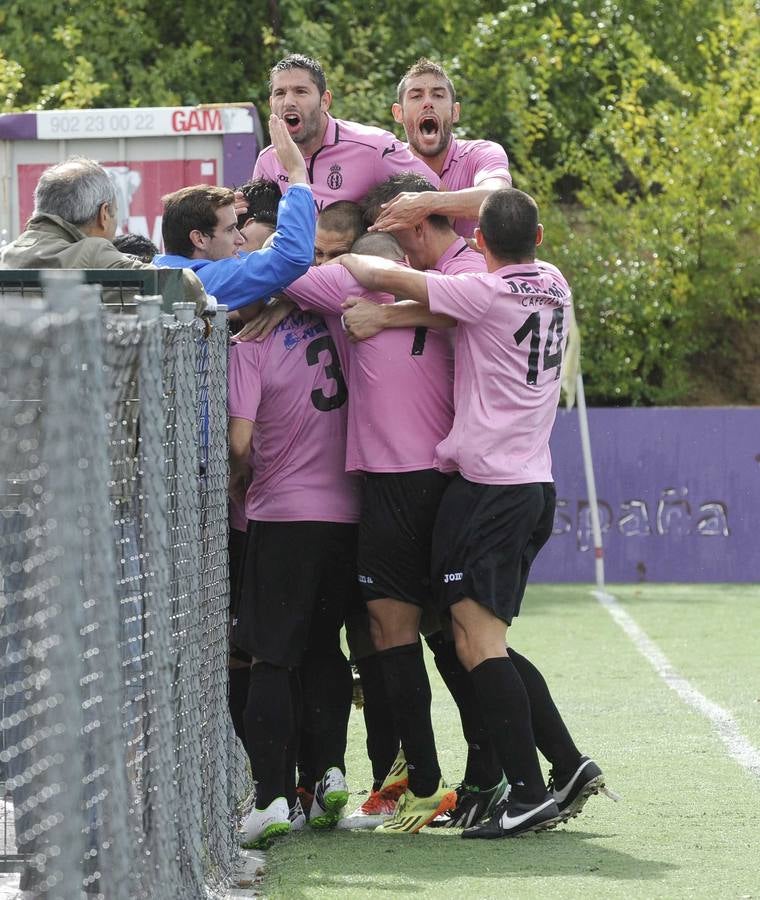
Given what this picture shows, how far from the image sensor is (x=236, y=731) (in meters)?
6.60

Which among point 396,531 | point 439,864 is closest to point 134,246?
point 396,531

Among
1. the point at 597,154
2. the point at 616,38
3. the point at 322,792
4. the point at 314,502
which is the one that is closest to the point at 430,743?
the point at 322,792

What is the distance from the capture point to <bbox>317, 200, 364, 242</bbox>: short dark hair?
246 inches

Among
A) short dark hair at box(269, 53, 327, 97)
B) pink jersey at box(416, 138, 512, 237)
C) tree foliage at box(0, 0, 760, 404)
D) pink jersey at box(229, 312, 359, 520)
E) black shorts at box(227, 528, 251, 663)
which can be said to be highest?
tree foliage at box(0, 0, 760, 404)

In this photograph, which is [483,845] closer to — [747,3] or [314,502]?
[314,502]

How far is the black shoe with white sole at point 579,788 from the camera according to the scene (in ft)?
19.4

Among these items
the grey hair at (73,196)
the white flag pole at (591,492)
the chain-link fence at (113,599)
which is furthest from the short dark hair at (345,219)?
the white flag pole at (591,492)

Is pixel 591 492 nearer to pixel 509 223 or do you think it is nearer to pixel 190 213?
pixel 509 223

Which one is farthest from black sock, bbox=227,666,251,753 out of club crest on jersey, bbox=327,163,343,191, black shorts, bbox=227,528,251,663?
club crest on jersey, bbox=327,163,343,191

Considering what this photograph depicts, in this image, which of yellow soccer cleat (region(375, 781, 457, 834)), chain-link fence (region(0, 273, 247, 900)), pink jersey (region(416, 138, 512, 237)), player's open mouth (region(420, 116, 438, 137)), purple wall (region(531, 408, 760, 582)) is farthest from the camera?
purple wall (region(531, 408, 760, 582))

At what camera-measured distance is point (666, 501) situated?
1998 cm

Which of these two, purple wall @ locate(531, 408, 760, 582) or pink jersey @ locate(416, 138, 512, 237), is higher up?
pink jersey @ locate(416, 138, 512, 237)

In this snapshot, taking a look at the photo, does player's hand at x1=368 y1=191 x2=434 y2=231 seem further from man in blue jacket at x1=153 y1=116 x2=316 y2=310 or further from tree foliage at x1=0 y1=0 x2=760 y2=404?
tree foliage at x1=0 y1=0 x2=760 y2=404

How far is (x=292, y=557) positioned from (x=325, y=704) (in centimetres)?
67
